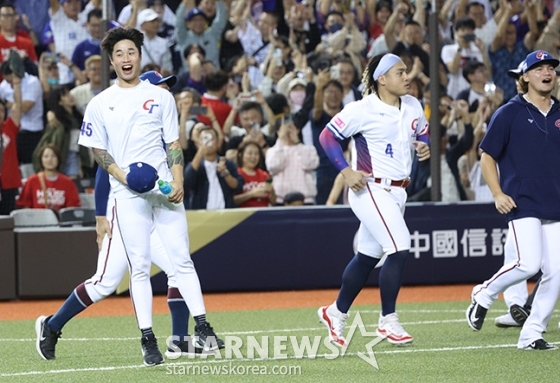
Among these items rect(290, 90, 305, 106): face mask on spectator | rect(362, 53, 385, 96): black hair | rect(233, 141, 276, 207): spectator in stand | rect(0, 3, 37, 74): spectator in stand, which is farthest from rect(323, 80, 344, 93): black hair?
rect(362, 53, 385, 96): black hair

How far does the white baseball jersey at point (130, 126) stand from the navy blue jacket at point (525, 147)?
222cm

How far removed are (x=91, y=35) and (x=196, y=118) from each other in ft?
5.94

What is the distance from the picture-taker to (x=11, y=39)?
12.3 metres

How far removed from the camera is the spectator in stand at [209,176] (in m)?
11.4

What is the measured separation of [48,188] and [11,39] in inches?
84.0

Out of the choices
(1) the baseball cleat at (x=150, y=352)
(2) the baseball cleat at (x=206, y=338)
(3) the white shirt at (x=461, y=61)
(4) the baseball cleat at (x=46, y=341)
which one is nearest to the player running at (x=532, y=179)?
(2) the baseball cleat at (x=206, y=338)

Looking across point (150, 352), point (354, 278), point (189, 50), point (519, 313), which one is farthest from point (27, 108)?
point (519, 313)

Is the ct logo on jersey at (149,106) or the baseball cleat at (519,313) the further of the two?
the baseball cleat at (519,313)

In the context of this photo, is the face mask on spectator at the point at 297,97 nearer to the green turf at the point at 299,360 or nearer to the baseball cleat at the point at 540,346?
the green turf at the point at 299,360

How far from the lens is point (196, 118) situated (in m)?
11.7

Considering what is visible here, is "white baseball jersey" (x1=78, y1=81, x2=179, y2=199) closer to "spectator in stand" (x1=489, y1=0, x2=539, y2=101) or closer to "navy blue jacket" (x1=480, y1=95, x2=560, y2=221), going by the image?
"navy blue jacket" (x1=480, y1=95, x2=560, y2=221)

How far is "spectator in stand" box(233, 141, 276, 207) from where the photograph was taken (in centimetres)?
1159

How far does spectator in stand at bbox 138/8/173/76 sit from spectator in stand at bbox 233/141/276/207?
5.71 feet

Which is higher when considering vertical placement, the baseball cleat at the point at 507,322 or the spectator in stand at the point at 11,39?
the spectator in stand at the point at 11,39
